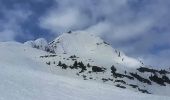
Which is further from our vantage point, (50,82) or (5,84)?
(50,82)

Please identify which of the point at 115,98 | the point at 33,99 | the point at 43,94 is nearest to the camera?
the point at 33,99

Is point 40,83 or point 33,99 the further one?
point 40,83

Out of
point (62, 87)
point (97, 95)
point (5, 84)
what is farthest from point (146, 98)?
point (5, 84)

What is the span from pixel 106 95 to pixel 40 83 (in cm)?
769

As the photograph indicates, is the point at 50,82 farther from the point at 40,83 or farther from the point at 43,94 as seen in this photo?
the point at 43,94

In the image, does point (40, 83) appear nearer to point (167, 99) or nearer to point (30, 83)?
point (30, 83)

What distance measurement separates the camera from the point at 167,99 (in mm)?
45000

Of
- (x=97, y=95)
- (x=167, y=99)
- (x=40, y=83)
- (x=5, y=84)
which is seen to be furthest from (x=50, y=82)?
(x=167, y=99)

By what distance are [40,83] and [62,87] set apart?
255 cm

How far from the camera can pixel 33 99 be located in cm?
3278

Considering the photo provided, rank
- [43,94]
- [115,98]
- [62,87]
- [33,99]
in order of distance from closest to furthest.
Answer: [33,99]
[43,94]
[115,98]
[62,87]

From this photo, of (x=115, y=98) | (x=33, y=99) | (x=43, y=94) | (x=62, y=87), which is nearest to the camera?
(x=33, y=99)

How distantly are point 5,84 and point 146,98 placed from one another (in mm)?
16202

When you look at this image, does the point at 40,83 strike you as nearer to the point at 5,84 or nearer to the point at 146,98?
the point at 5,84
